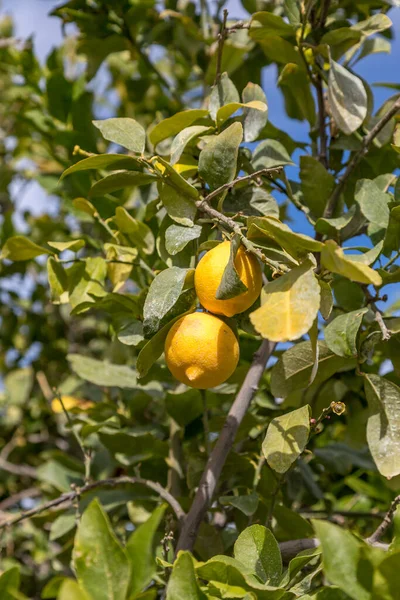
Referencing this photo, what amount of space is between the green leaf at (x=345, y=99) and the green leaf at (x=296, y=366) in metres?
0.27

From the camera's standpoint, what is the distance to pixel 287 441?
2.06 ft

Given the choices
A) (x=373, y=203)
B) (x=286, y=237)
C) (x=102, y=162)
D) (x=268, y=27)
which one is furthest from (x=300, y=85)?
(x=286, y=237)


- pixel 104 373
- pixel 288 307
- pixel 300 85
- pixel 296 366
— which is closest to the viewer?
pixel 288 307

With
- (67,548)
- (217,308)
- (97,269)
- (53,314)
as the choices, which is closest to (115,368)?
(97,269)

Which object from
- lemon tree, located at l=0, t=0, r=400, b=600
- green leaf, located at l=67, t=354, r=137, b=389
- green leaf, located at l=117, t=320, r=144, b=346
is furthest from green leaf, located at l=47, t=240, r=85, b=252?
green leaf, located at l=67, t=354, r=137, b=389

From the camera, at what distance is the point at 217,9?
1352mm

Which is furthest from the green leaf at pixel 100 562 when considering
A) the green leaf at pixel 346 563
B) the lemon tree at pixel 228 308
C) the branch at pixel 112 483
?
the branch at pixel 112 483

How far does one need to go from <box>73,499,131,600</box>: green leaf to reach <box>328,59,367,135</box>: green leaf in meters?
0.54

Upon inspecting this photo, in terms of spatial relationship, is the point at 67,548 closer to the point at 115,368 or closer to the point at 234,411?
the point at 115,368

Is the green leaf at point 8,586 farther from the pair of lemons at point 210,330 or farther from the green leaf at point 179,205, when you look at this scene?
the green leaf at point 179,205

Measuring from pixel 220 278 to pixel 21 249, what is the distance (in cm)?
33

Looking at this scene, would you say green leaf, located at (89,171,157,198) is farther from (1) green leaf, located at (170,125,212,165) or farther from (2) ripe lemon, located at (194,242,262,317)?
(2) ripe lemon, located at (194,242,262,317)

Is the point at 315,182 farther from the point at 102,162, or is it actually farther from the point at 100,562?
the point at 100,562

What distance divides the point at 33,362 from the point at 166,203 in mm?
1272
